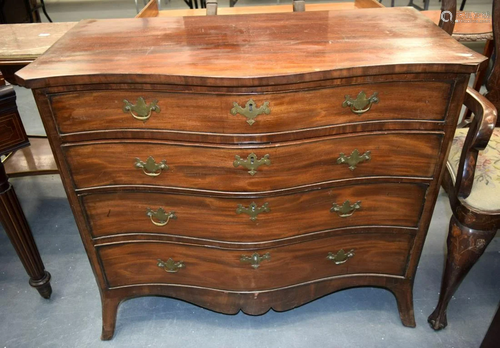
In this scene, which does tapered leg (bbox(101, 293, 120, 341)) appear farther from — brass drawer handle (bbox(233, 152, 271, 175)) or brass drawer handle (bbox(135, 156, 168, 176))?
brass drawer handle (bbox(233, 152, 271, 175))

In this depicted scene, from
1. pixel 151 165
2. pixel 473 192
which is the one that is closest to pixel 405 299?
pixel 473 192

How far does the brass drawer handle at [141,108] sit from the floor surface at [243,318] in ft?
3.19

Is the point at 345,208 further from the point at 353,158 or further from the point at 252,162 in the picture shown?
the point at 252,162

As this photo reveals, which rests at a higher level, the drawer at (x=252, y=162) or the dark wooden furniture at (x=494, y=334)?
the drawer at (x=252, y=162)

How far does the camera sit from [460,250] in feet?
4.82

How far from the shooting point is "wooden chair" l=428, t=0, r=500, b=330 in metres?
1.31

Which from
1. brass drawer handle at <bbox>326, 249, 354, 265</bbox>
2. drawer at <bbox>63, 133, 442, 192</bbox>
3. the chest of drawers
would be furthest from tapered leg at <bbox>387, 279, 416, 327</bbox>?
drawer at <bbox>63, 133, 442, 192</bbox>

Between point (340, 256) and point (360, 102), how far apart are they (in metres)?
0.61

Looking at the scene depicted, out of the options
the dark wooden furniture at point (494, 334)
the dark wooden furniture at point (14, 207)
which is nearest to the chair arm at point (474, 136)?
the dark wooden furniture at point (494, 334)

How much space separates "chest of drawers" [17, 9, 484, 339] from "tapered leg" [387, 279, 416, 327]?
0.01 metres

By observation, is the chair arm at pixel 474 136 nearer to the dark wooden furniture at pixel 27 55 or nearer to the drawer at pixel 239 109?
the drawer at pixel 239 109

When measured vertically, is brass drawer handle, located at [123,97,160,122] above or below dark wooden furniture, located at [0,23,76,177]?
above

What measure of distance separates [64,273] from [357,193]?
1.44m

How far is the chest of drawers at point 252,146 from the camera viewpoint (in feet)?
3.69
